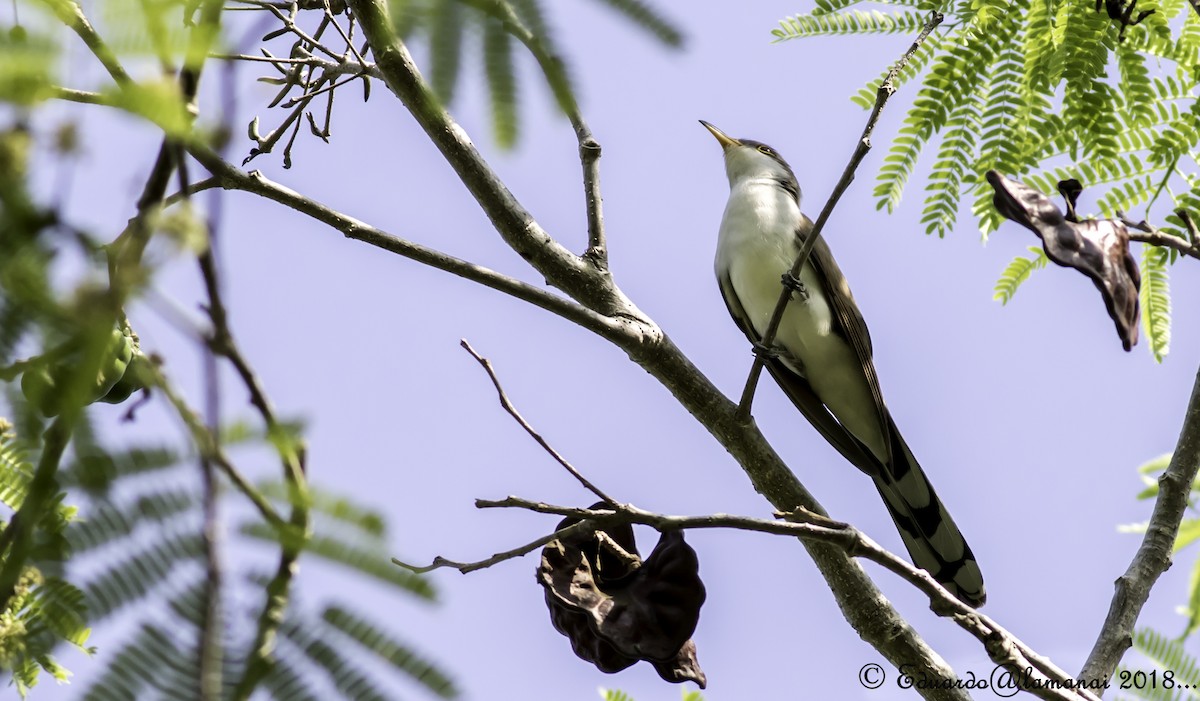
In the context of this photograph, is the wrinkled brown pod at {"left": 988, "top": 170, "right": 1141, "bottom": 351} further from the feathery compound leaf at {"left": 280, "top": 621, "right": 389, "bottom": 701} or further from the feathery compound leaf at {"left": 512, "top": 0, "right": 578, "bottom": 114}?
the feathery compound leaf at {"left": 280, "top": 621, "right": 389, "bottom": 701}

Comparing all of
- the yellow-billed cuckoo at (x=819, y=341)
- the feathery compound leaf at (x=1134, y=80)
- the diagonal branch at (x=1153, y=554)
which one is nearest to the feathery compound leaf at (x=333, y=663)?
the diagonal branch at (x=1153, y=554)

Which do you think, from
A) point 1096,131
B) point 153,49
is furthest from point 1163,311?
point 153,49

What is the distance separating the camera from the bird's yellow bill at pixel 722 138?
7484 mm

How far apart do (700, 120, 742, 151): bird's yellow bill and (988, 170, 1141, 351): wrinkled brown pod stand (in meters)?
4.99

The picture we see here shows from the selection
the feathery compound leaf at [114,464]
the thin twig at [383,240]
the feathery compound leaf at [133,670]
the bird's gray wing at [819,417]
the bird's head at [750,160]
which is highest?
the bird's head at [750,160]

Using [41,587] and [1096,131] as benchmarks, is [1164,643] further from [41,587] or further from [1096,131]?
[41,587]

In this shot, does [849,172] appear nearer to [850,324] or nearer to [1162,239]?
[1162,239]

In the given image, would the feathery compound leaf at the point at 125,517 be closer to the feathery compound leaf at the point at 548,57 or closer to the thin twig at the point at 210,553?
the thin twig at the point at 210,553

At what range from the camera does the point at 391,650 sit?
151 centimetres

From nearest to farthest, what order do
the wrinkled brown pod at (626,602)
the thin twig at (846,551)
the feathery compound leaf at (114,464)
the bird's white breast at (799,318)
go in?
the feathery compound leaf at (114,464) < the thin twig at (846,551) < the wrinkled brown pod at (626,602) < the bird's white breast at (799,318)

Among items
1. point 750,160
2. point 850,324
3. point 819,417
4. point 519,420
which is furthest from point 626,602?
point 750,160

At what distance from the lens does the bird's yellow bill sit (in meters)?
7.48

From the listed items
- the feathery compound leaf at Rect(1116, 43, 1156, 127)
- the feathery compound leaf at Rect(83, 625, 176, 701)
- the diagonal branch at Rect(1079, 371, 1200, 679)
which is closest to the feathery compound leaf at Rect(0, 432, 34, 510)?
the feathery compound leaf at Rect(83, 625, 176, 701)

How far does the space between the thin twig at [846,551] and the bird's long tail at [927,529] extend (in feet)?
5.83
